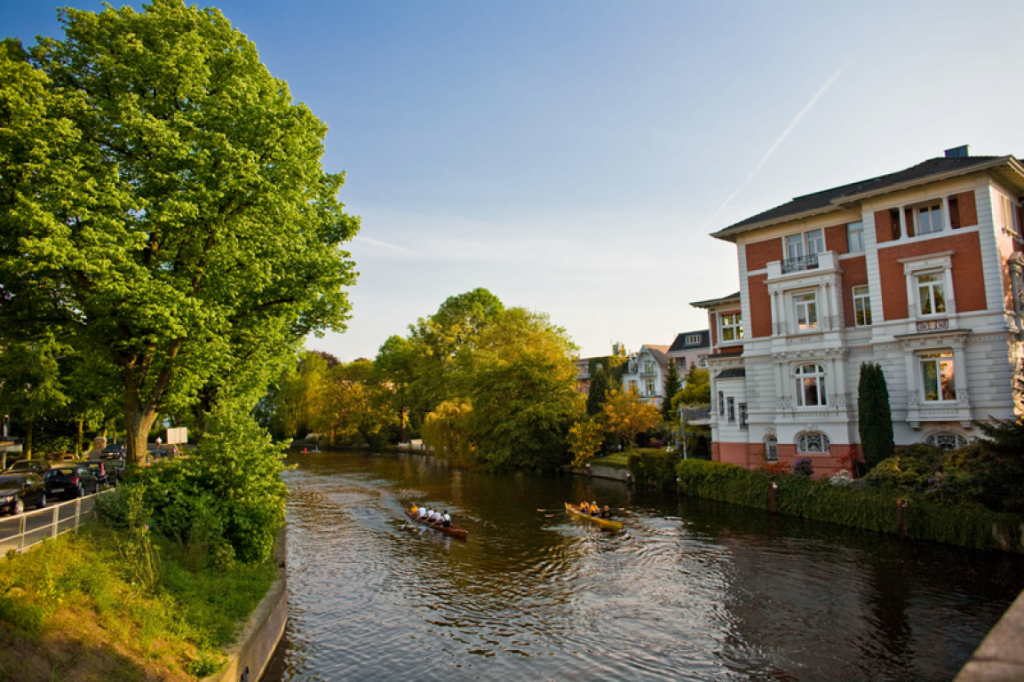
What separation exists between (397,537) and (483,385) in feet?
91.8

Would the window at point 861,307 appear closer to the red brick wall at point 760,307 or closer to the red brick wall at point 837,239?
the red brick wall at point 837,239

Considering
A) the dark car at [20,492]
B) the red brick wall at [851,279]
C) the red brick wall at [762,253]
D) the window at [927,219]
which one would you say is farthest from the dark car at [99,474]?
the window at [927,219]

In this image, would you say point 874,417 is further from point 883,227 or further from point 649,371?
point 649,371

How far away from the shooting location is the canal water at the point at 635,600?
46.7ft

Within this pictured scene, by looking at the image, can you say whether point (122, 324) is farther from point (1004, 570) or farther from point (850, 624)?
point (1004, 570)

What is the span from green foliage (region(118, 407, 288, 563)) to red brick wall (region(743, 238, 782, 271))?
2703 centimetres

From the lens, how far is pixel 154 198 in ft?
58.0

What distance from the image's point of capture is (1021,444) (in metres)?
20.0

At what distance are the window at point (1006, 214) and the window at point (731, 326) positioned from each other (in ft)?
45.7

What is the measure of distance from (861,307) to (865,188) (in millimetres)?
5947

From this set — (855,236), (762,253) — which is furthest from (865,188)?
(762,253)

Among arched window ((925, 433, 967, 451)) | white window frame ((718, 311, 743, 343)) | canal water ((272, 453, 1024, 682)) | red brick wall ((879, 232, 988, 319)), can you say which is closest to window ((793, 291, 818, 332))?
red brick wall ((879, 232, 988, 319))

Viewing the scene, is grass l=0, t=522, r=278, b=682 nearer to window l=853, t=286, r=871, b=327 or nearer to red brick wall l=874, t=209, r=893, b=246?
window l=853, t=286, r=871, b=327

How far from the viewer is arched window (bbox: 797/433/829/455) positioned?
3114cm
